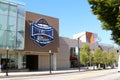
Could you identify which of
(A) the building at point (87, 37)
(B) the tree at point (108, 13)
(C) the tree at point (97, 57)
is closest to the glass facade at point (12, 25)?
(C) the tree at point (97, 57)

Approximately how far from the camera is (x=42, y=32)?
204 ft

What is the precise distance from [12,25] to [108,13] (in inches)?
1522

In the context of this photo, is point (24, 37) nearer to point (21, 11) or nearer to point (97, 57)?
point (21, 11)

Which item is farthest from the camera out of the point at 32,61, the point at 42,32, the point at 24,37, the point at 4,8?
the point at 32,61

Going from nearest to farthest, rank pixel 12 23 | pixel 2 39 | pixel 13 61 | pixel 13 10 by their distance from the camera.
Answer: pixel 2 39
pixel 12 23
pixel 13 10
pixel 13 61

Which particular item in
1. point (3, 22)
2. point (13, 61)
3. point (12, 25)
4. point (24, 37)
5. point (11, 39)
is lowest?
point (13, 61)

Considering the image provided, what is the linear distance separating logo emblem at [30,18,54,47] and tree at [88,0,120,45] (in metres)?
42.8

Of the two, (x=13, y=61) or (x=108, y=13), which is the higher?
(x=108, y=13)

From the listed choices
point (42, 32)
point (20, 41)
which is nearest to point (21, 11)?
point (20, 41)

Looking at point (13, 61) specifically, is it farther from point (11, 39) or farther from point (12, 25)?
point (12, 25)

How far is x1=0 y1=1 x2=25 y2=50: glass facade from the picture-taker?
51.8 meters

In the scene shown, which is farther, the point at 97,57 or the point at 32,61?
the point at 97,57

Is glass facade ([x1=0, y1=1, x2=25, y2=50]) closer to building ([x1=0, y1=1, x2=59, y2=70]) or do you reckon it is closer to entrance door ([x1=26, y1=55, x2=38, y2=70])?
building ([x1=0, y1=1, x2=59, y2=70])

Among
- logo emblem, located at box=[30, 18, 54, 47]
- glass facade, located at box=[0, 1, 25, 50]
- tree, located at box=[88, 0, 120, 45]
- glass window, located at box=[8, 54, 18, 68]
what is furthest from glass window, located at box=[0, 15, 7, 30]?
tree, located at box=[88, 0, 120, 45]
